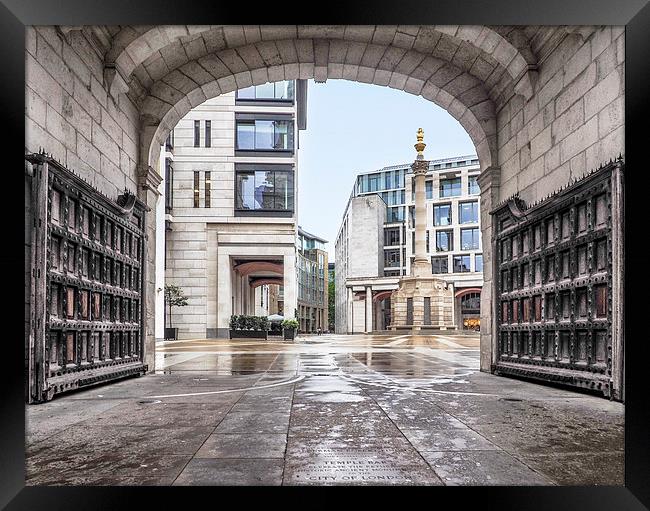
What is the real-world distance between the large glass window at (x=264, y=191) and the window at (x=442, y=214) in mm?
44117

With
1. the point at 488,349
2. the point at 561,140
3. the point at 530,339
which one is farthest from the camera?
the point at 488,349

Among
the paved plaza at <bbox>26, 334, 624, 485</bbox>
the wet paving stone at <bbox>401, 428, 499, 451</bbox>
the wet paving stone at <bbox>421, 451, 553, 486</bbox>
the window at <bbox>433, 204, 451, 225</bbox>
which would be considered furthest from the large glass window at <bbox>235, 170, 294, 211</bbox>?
the window at <bbox>433, 204, 451, 225</bbox>

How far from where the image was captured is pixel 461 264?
7575cm

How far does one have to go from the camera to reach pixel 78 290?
7.70 meters

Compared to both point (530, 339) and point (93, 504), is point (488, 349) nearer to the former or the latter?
point (530, 339)

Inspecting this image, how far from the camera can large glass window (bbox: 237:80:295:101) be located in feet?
126

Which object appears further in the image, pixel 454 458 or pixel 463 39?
pixel 463 39

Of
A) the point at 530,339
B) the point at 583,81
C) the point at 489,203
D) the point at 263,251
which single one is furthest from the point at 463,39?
the point at 263,251

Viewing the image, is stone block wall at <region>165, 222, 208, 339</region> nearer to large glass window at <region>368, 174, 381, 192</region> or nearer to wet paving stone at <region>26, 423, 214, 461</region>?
wet paving stone at <region>26, 423, 214, 461</region>

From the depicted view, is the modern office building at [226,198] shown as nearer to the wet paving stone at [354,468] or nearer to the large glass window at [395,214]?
the wet paving stone at [354,468]
